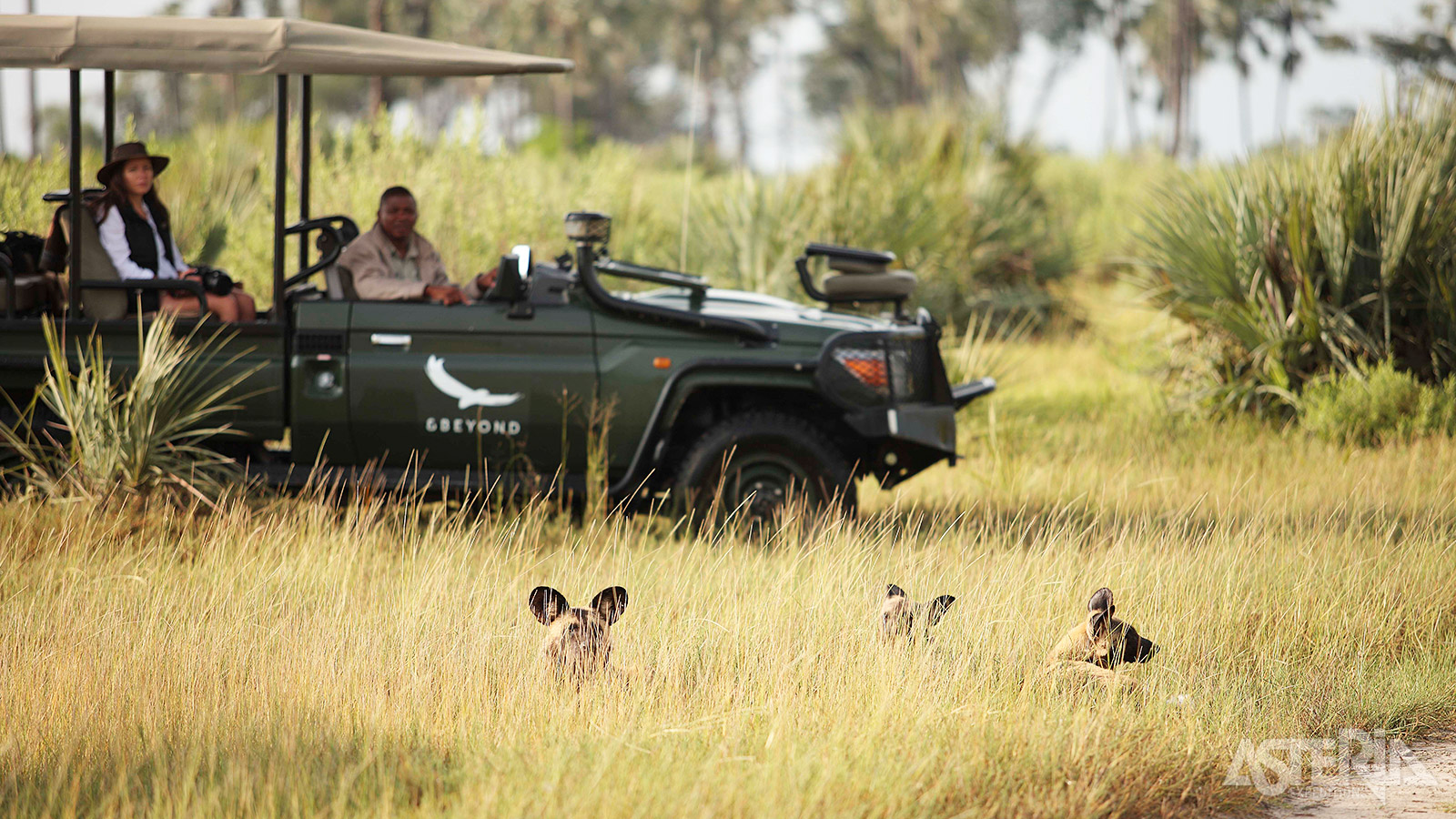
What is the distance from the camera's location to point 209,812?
296 centimetres

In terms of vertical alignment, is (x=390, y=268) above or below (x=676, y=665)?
above

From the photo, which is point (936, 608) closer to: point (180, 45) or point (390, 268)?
point (390, 268)

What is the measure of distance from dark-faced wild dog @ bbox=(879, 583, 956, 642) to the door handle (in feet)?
8.07

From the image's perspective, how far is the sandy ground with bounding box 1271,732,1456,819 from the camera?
3.31 m

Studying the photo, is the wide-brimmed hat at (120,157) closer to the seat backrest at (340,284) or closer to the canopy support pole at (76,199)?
the canopy support pole at (76,199)

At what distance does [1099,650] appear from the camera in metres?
3.93

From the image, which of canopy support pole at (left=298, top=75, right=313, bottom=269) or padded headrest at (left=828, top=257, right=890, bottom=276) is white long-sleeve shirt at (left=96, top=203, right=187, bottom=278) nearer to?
canopy support pole at (left=298, top=75, right=313, bottom=269)

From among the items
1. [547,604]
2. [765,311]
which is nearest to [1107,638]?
[547,604]

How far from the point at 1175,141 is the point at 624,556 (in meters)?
51.8

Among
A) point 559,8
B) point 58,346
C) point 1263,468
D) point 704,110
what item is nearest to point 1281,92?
point 704,110

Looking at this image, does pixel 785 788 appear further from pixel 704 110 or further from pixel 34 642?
pixel 704 110

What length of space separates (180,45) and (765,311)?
2.59 m

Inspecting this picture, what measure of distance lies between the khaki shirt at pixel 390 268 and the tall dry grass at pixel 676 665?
2.95 ft

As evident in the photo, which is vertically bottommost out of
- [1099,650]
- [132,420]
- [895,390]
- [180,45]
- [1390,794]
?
[1390,794]
